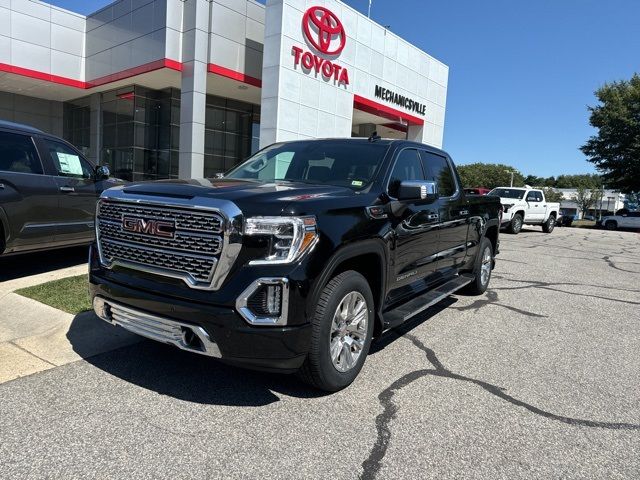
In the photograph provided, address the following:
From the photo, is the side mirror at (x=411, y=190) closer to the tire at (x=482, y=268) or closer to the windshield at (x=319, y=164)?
the windshield at (x=319, y=164)

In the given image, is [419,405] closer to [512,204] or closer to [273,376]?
[273,376]

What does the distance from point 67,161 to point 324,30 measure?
39.2ft

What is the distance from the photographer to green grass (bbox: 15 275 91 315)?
5230 millimetres

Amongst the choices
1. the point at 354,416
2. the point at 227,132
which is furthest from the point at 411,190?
the point at 227,132

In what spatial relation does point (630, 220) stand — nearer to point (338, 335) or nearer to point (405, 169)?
point (405, 169)

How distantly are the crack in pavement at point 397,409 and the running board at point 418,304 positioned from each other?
1.45 feet

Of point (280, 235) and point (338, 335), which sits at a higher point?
point (280, 235)

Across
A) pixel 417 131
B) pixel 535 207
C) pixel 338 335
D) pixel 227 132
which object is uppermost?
pixel 417 131

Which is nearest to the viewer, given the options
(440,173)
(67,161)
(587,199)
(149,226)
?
→ (149,226)

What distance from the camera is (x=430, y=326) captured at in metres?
5.43

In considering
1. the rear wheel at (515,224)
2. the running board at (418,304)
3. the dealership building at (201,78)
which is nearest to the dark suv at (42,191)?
the running board at (418,304)

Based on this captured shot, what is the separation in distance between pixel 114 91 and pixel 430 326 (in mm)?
19716

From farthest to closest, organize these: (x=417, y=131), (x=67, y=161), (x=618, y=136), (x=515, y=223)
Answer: (x=618, y=136) < (x=417, y=131) < (x=515, y=223) < (x=67, y=161)

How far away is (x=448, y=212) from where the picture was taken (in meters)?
5.36
